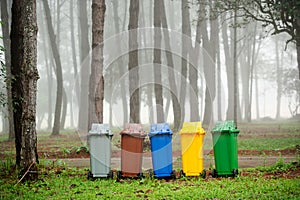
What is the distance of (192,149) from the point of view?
991 cm

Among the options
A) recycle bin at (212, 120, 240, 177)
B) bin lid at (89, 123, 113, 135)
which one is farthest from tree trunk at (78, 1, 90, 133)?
recycle bin at (212, 120, 240, 177)

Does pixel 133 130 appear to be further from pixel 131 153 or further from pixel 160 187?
pixel 160 187

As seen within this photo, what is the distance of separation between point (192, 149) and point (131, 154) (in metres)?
1.31

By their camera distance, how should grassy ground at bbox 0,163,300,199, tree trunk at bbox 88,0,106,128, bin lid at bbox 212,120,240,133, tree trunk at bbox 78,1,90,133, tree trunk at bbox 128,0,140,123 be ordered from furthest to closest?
tree trunk at bbox 78,1,90,133 < tree trunk at bbox 128,0,140,123 < tree trunk at bbox 88,0,106,128 < bin lid at bbox 212,120,240,133 < grassy ground at bbox 0,163,300,199

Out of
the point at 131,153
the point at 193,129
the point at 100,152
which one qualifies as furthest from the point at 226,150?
the point at 100,152

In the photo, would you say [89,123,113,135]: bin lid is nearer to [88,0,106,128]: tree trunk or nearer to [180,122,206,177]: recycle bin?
[180,122,206,177]: recycle bin

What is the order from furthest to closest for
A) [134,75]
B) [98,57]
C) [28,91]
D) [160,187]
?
[134,75], [98,57], [28,91], [160,187]

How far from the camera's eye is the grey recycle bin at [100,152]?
979 cm

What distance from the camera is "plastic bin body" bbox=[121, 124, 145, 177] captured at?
9836mm

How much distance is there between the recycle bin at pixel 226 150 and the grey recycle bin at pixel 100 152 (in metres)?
2.32

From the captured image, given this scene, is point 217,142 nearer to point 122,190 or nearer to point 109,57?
point 122,190

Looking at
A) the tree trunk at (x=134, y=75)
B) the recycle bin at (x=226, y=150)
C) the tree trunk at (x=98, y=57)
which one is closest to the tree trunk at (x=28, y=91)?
the recycle bin at (x=226, y=150)

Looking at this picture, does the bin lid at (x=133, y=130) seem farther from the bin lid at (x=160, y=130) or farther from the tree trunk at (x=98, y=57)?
the tree trunk at (x=98, y=57)

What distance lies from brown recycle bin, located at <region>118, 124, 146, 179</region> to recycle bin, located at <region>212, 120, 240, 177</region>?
64.3 inches
